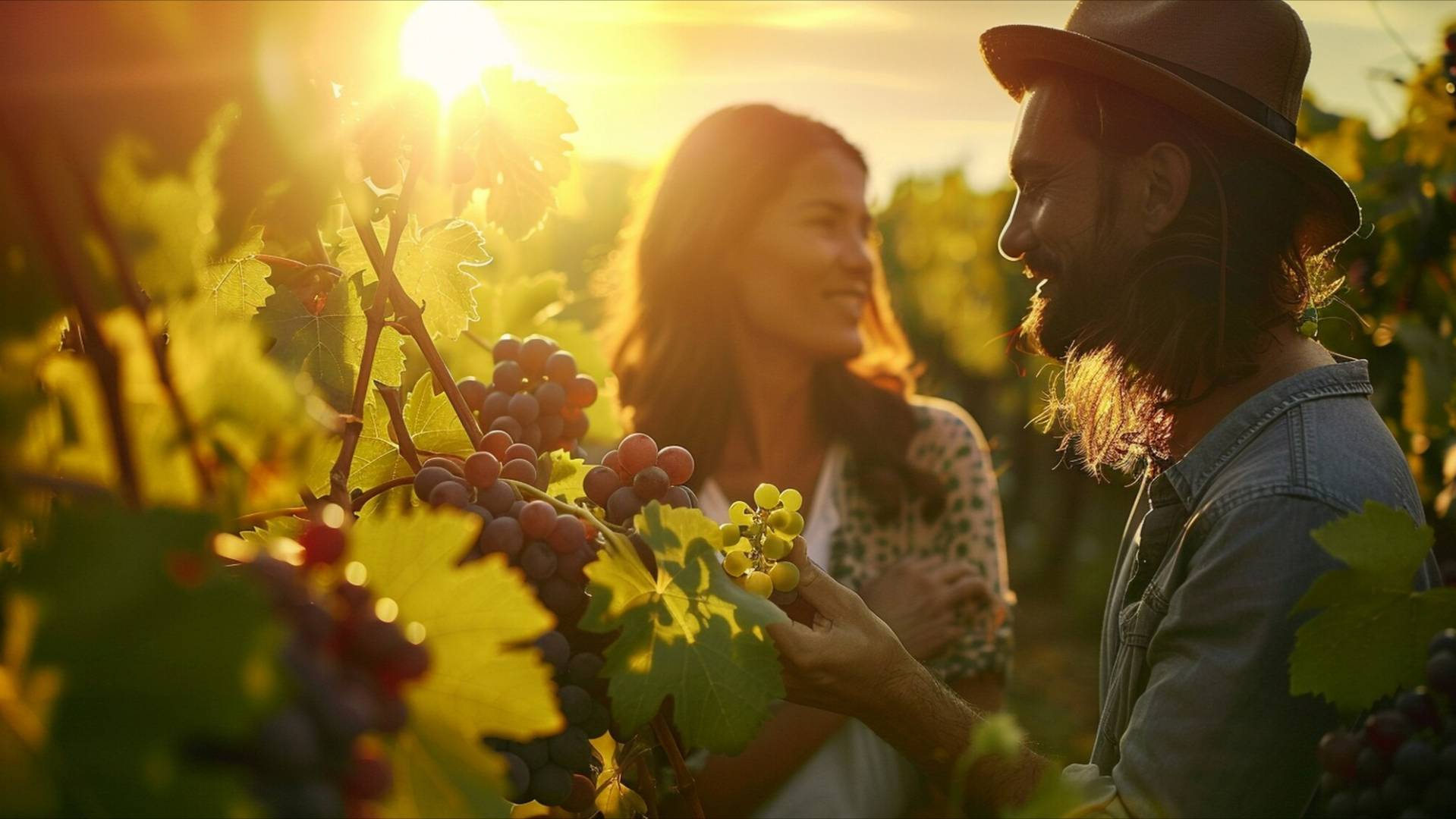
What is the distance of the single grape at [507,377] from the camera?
142 centimetres

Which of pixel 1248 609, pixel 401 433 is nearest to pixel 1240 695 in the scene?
pixel 1248 609

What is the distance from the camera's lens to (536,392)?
1432 millimetres

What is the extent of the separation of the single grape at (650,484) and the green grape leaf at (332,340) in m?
0.28

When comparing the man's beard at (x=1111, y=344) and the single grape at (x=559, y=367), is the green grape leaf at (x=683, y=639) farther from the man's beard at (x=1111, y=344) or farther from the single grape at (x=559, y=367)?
the man's beard at (x=1111, y=344)

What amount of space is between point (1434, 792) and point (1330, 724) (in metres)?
0.47

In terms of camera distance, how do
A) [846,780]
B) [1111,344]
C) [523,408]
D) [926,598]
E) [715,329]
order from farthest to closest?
1. [715,329]
2. [926,598]
3. [846,780]
4. [1111,344]
5. [523,408]

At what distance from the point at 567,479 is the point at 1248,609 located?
2.89 ft

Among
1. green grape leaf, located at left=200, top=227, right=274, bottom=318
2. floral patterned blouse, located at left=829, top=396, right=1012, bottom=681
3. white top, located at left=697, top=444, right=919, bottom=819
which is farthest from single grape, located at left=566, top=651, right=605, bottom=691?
floral patterned blouse, located at left=829, top=396, right=1012, bottom=681

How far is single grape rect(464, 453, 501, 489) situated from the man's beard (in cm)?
130

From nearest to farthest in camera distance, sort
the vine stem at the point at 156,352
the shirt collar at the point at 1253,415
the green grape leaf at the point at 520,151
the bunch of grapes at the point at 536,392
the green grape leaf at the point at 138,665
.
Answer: the green grape leaf at the point at 138,665 → the vine stem at the point at 156,352 → the green grape leaf at the point at 520,151 → the bunch of grapes at the point at 536,392 → the shirt collar at the point at 1253,415

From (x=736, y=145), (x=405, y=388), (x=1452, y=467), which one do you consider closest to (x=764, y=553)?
(x=405, y=388)

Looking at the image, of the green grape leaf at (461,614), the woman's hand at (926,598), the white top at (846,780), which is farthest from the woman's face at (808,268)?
the green grape leaf at (461,614)

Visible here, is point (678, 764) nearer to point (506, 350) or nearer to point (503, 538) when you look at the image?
point (503, 538)

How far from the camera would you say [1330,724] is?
54.5 inches
